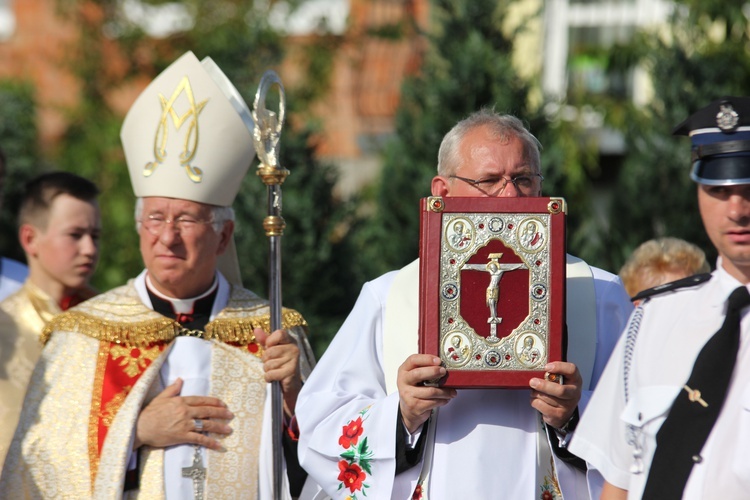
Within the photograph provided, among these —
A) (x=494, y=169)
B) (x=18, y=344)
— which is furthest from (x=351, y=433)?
(x=18, y=344)

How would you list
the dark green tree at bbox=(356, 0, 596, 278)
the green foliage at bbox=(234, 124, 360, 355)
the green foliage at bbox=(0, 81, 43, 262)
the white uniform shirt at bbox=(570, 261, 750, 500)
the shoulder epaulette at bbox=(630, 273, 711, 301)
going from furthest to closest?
the green foliage at bbox=(0, 81, 43, 262)
the dark green tree at bbox=(356, 0, 596, 278)
the green foliage at bbox=(234, 124, 360, 355)
the shoulder epaulette at bbox=(630, 273, 711, 301)
the white uniform shirt at bbox=(570, 261, 750, 500)

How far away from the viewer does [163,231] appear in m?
4.57

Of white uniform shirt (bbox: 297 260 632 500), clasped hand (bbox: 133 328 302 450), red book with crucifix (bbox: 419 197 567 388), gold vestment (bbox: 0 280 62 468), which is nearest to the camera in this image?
red book with crucifix (bbox: 419 197 567 388)

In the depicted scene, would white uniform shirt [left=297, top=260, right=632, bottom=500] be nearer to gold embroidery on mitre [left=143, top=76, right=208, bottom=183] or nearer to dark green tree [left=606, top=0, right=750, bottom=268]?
gold embroidery on mitre [left=143, top=76, right=208, bottom=183]

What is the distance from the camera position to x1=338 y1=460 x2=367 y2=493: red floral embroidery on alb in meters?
3.81

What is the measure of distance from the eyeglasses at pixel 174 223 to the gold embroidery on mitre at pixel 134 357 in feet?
1.52

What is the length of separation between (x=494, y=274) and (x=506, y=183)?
358mm

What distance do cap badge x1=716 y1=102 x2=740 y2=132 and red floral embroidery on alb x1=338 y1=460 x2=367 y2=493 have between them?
1612 millimetres

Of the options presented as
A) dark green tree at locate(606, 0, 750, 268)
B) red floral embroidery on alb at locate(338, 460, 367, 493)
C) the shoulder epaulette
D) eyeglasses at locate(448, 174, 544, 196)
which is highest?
dark green tree at locate(606, 0, 750, 268)

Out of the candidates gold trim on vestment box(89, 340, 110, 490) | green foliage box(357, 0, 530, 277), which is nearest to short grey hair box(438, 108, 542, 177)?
gold trim on vestment box(89, 340, 110, 490)

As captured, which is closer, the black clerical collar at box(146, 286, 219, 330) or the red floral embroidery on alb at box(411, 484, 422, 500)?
the red floral embroidery on alb at box(411, 484, 422, 500)

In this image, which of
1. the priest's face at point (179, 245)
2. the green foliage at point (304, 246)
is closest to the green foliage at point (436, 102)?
the green foliage at point (304, 246)

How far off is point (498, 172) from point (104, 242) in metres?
6.88

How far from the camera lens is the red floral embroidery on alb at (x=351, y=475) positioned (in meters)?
A: 3.81
